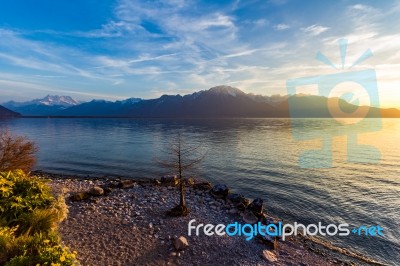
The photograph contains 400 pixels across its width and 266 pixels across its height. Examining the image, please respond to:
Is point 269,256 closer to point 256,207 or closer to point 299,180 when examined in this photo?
point 256,207

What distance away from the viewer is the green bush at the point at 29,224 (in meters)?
7.40

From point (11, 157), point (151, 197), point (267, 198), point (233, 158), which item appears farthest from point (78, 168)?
point (267, 198)

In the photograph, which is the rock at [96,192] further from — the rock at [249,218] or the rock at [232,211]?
the rock at [249,218]

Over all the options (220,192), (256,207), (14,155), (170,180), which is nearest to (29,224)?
(256,207)

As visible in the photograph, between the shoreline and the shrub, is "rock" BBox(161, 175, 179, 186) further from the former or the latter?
the shrub

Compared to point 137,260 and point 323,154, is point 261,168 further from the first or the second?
point 137,260

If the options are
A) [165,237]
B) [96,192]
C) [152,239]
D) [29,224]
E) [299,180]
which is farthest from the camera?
[299,180]

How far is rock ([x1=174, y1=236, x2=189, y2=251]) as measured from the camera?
1630cm

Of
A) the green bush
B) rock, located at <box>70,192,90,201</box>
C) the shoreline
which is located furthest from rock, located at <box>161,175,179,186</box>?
the green bush

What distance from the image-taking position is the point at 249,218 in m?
22.3

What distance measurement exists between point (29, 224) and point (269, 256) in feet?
46.8

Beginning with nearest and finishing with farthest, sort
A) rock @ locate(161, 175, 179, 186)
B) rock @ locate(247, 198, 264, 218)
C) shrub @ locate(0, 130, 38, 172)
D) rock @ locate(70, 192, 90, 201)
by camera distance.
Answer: rock @ locate(70, 192, 90, 201)
rock @ locate(247, 198, 264, 218)
shrub @ locate(0, 130, 38, 172)
rock @ locate(161, 175, 179, 186)

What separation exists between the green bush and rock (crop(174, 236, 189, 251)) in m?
7.30

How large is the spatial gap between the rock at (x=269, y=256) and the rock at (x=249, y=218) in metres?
4.49
